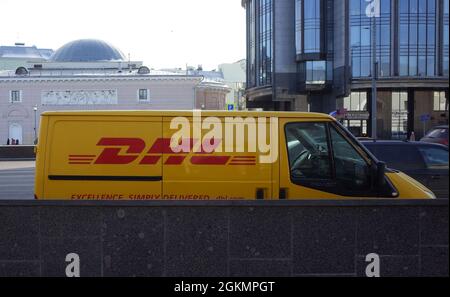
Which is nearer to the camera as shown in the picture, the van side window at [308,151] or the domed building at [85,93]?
the van side window at [308,151]

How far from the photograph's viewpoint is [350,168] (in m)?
6.28

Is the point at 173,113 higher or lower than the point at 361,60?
lower

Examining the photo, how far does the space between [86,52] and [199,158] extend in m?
82.2

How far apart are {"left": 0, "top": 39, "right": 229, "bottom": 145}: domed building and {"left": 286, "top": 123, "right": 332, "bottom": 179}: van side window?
57.8 metres

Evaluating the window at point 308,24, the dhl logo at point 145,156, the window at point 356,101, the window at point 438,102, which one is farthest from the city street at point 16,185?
the window at point 438,102

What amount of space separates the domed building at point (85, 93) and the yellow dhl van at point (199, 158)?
57.8m

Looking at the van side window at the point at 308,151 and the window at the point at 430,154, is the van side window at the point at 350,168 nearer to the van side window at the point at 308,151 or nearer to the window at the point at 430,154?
the van side window at the point at 308,151

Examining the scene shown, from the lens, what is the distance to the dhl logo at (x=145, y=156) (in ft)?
20.0

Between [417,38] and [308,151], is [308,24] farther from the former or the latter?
[308,151]

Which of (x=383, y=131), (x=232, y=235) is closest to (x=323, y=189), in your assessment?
A: (x=232, y=235)

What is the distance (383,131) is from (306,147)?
53.9m

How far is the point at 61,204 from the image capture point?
5.00 meters

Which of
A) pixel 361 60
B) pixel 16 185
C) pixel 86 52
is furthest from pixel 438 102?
pixel 86 52
